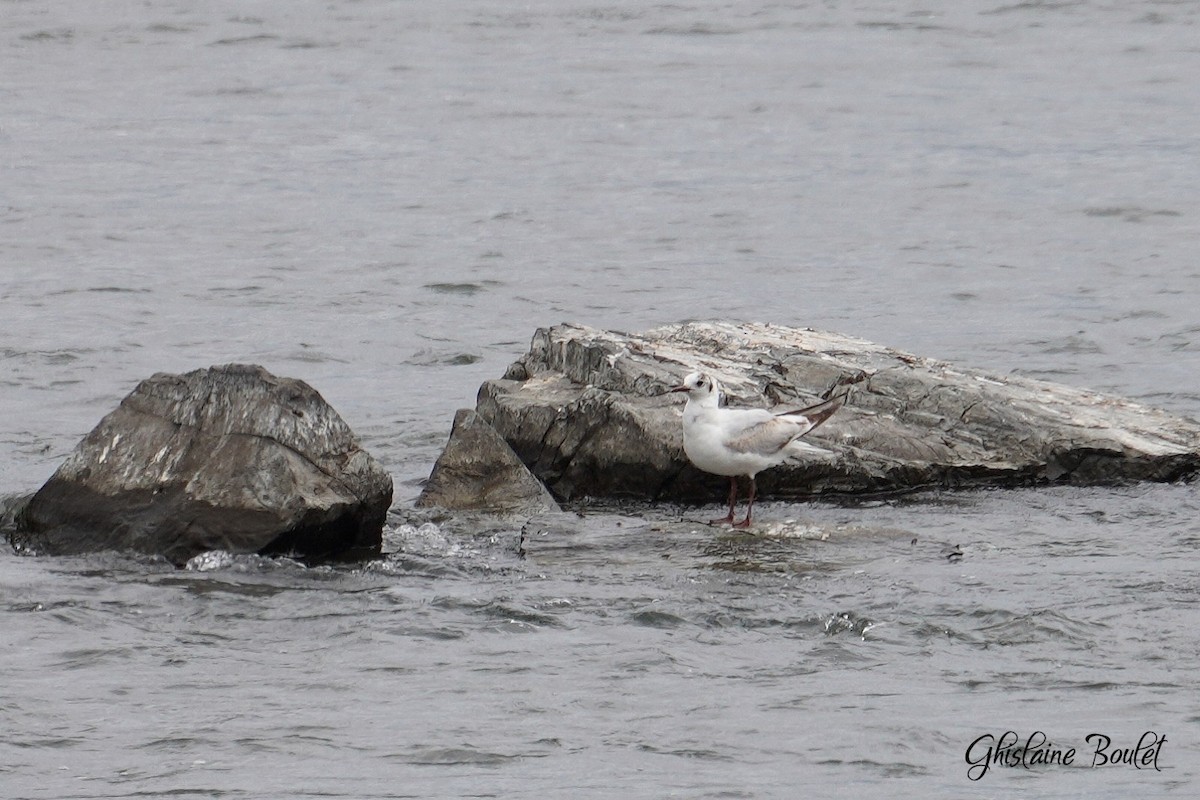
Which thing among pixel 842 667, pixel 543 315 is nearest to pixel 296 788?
pixel 842 667

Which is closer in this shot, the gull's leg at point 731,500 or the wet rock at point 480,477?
the gull's leg at point 731,500

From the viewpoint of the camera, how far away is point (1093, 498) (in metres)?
10.1

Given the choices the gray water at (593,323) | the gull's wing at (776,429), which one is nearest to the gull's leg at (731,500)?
the gray water at (593,323)

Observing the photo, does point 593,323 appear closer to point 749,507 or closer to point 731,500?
point 731,500

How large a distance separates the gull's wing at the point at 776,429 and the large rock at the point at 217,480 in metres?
1.85

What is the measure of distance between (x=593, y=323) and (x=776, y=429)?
592 cm

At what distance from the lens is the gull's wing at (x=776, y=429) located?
973cm

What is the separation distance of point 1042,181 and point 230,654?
15483 mm

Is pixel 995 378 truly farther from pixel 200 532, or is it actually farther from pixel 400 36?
pixel 400 36

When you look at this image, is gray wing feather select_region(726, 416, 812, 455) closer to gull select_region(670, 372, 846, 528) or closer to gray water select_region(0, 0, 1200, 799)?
gull select_region(670, 372, 846, 528)

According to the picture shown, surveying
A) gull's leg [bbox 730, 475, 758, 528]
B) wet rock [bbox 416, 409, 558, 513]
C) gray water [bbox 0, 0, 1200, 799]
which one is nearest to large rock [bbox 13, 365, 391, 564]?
gray water [bbox 0, 0, 1200, 799]

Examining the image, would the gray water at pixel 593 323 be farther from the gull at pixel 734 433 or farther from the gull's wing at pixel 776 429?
the gull's wing at pixel 776 429

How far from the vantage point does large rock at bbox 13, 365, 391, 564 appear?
8.84 m

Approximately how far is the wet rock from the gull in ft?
2.86
